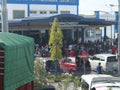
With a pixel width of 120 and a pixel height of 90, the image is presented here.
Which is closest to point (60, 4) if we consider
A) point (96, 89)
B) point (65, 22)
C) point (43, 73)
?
point (65, 22)

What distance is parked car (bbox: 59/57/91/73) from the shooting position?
2861cm

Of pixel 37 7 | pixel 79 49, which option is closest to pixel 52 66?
pixel 79 49

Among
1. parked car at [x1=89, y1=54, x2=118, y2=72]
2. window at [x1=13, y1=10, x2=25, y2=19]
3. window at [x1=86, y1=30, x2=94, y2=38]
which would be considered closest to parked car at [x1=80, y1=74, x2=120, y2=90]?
parked car at [x1=89, y1=54, x2=118, y2=72]

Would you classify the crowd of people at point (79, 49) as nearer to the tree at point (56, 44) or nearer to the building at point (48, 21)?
the building at point (48, 21)

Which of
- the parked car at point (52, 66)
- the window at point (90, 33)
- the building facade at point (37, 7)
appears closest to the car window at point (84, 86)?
the parked car at point (52, 66)

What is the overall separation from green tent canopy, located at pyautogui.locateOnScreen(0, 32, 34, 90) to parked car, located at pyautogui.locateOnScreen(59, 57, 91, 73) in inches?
679

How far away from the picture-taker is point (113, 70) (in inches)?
1138

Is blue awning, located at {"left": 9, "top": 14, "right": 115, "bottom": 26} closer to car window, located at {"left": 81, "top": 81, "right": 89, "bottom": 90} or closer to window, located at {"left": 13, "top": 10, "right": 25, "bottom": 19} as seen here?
window, located at {"left": 13, "top": 10, "right": 25, "bottom": 19}

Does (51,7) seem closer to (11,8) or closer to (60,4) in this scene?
(60,4)

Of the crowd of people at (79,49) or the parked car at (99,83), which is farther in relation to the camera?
the crowd of people at (79,49)

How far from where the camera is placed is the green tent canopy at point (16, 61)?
8.80 meters

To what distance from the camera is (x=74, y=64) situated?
2895 cm

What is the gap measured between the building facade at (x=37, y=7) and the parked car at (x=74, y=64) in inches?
1523

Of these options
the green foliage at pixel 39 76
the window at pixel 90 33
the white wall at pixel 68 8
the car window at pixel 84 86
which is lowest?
the window at pixel 90 33
